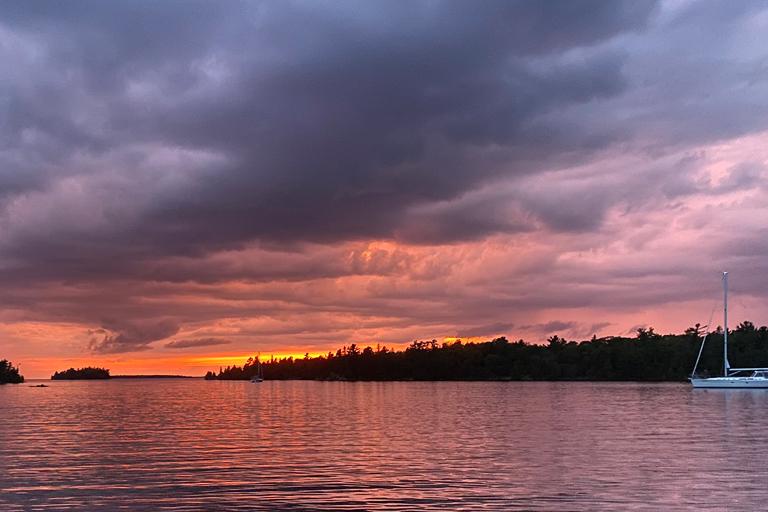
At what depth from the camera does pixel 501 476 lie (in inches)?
1973

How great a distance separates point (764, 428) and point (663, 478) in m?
43.0

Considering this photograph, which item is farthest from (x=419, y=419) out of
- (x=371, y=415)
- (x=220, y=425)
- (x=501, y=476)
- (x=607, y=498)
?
(x=607, y=498)

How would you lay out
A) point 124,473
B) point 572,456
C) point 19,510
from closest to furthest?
point 19,510 < point 124,473 < point 572,456

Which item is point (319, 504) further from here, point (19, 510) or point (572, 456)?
point (572, 456)

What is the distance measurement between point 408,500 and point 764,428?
2247 inches

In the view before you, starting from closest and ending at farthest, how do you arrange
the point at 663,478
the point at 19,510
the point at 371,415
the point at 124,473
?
the point at 19,510
the point at 663,478
the point at 124,473
the point at 371,415

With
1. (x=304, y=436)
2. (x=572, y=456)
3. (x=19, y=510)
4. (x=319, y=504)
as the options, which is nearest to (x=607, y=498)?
(x=319, y=504)

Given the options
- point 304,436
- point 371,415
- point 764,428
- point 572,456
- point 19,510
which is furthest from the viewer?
point 371,415

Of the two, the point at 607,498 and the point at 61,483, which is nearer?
the point at 607,498

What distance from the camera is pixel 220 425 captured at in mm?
98188

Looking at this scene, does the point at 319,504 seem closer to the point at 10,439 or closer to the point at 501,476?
the point at 501,476

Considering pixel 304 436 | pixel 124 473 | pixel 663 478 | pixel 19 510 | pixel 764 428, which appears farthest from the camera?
pixel 764 428

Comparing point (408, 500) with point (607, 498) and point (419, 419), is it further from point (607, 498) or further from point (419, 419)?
point (419, 419)

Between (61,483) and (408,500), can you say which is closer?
(408,500)
